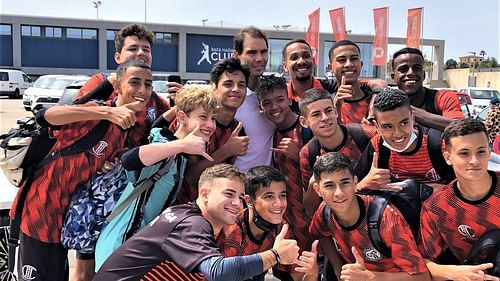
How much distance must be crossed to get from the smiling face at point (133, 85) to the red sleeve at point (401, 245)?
1.77 m

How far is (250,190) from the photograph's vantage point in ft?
10.8

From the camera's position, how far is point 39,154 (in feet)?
10.9

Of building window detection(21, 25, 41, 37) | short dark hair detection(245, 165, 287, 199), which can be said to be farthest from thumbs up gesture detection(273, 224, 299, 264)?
building window detection(21, 25, 41, 37)

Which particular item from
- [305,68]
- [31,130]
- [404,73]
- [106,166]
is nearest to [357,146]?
[404,73]

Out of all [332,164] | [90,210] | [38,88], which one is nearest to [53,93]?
[38,88]

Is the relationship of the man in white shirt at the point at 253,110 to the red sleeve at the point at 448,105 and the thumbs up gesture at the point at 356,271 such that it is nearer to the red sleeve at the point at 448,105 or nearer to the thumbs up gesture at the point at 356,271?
the thumbs up gesture at the point at 356,271

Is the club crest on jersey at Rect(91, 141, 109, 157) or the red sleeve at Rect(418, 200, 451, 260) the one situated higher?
the club crest on jersey at Rect(91, 141, 109, 157)

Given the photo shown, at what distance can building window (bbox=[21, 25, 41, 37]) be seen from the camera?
38844mm

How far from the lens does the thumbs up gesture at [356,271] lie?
3031 mm

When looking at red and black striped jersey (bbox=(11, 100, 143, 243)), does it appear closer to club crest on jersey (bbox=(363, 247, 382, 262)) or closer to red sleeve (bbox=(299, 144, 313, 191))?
red sleeve (bbox=(299, 144, 313, 191))

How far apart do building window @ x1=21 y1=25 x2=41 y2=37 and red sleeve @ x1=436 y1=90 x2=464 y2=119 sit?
133 ft

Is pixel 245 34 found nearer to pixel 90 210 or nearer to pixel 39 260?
pixel 90 210

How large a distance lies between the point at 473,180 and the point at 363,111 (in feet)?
4.46

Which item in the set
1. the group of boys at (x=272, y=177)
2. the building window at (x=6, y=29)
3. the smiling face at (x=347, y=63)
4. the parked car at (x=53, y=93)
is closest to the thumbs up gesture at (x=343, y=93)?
the group of boys at (x=272, y=177)
